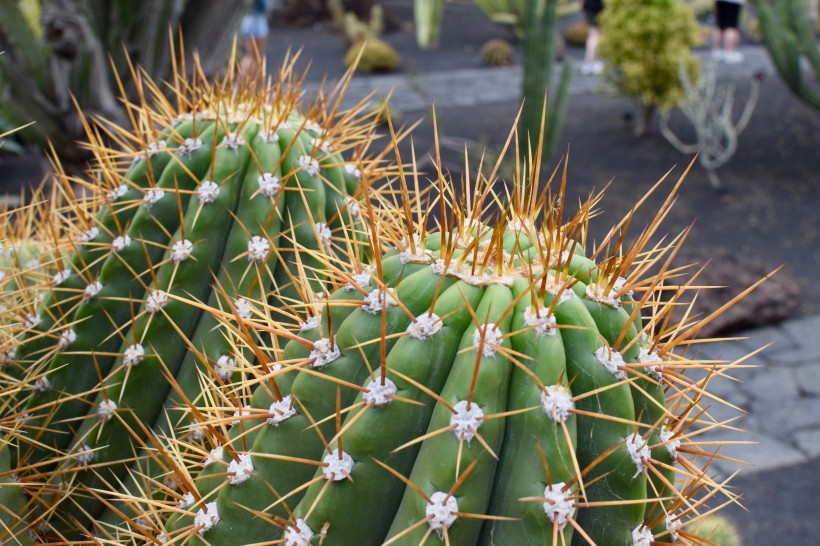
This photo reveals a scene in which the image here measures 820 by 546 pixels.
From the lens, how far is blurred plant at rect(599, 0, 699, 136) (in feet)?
35.0

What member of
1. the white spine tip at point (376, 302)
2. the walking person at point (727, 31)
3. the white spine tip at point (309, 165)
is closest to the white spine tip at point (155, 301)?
the white spine tip at point (309, 165)

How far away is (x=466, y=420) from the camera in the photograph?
43.3 inches

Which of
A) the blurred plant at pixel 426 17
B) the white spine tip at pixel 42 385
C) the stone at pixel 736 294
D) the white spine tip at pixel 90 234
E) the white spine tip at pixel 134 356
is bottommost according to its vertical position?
the stone at pixel 736 294

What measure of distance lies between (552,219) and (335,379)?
0.42 m

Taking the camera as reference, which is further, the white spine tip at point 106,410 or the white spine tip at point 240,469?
the white spine tip at point 106,410

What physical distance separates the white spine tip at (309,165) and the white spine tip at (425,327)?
0.72 metres

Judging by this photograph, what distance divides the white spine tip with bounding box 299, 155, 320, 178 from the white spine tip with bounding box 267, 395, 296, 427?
671 millimetres

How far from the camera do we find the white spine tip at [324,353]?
1.23 metres

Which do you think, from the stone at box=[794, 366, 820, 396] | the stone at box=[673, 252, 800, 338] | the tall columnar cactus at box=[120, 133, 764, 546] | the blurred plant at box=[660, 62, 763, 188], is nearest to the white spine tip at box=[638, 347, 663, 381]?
the tall columnar cactus at box=[120, 133, 764, 546]

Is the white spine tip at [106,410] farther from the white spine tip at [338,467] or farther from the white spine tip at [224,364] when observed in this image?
the white spine tip at [338,467]

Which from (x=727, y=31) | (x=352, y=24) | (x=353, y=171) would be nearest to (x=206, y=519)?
(x=353, y=171)

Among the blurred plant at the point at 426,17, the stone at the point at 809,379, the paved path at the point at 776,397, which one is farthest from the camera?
the blurred plant at the point at 426,17

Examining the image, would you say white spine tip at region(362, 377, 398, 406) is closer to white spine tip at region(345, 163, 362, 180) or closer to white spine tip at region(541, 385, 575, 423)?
white spine tip at region(541, 385, 575, 423)

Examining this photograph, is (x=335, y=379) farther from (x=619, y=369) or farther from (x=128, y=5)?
(x=128, y=5)
